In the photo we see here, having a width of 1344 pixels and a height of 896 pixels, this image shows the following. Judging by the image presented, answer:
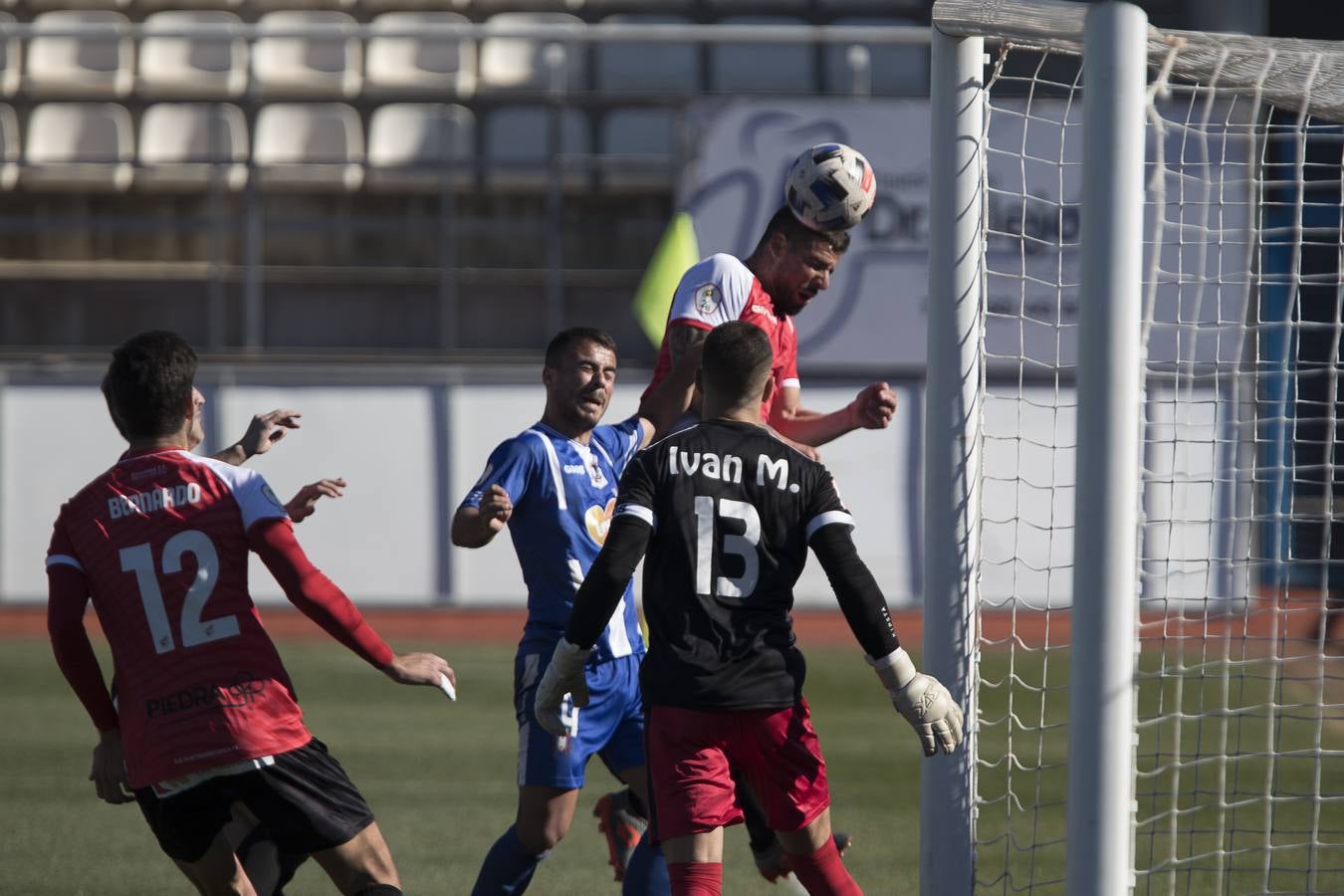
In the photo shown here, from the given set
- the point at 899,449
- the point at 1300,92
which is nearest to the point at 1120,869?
the point at 1300,92

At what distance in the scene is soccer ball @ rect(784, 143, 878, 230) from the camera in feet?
13.7

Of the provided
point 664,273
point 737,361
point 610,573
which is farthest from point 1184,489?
point 610,573

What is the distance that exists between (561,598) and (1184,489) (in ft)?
21.5

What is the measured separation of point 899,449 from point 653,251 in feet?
10.1

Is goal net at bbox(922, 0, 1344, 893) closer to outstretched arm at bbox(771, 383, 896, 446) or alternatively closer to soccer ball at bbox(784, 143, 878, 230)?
outstretched arm at bbox(771, 383, 896, 446)

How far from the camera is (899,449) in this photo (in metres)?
12.7

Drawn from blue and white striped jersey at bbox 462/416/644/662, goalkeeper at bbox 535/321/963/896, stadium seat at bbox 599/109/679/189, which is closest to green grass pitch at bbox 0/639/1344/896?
goalkeeper at bbox 535/321/963/896

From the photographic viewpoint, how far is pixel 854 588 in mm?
3416

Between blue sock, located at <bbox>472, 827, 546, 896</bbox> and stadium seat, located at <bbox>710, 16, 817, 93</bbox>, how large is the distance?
39.0 ft

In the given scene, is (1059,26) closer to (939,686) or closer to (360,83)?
(939,686)

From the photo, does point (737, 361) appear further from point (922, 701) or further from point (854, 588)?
point (922, 701)

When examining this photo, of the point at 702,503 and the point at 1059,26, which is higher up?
the point at 1059,26

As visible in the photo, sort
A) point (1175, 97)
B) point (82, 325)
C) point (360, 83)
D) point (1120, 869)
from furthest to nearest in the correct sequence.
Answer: point (360, 83) < point (82, 325) < point (1175, 97) < point (1120, 869)

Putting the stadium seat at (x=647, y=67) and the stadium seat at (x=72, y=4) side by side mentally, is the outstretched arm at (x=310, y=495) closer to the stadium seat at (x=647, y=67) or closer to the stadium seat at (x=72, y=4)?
the stadium seat at (x=647, y=67)
